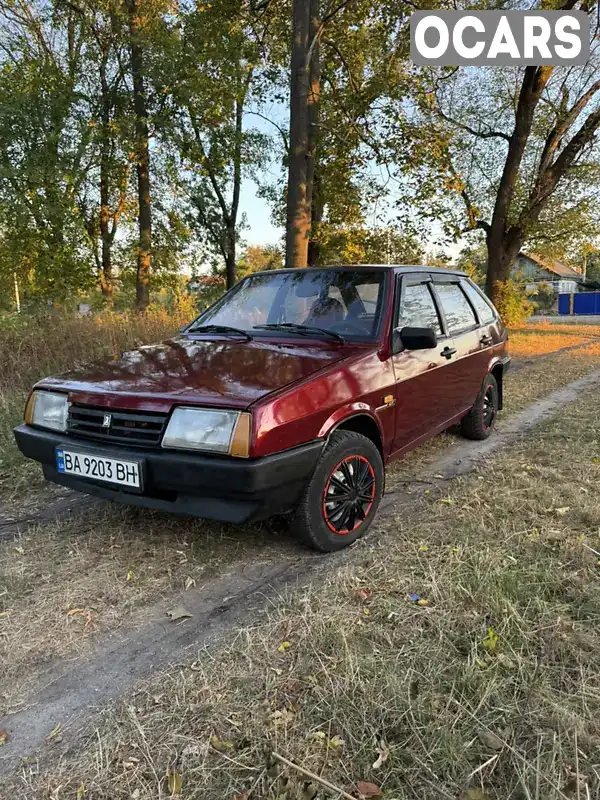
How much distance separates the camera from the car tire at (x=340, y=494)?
9.22 ft

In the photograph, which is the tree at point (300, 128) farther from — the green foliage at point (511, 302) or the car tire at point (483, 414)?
the green foliage at point (511, 302)

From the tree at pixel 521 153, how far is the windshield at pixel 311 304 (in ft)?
30.1

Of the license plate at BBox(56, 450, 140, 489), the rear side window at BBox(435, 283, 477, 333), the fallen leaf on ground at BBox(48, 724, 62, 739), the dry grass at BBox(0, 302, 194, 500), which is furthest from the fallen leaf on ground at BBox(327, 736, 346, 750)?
the dry grass at BBox(0, 302, 194, 500)

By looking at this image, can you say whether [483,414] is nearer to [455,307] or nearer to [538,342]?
[455,307]

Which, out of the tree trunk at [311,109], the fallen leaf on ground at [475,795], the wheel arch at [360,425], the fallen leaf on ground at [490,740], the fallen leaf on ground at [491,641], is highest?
the tree trunk at [311,109]

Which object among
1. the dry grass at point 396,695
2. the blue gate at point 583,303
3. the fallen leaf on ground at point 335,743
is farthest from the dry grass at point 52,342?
the blue gate at point 583,303

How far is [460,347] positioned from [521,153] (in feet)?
41.3

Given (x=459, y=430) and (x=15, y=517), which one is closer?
(x=15, y=517)

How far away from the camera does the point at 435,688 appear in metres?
1.87

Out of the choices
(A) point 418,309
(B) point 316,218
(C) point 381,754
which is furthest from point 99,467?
(B) point 316,218

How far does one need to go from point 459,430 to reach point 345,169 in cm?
729

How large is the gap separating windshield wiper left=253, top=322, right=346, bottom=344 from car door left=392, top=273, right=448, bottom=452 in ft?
1.32

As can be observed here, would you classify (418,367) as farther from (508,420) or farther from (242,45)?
(242,45)

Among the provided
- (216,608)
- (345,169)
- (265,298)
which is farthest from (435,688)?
(345,169)
